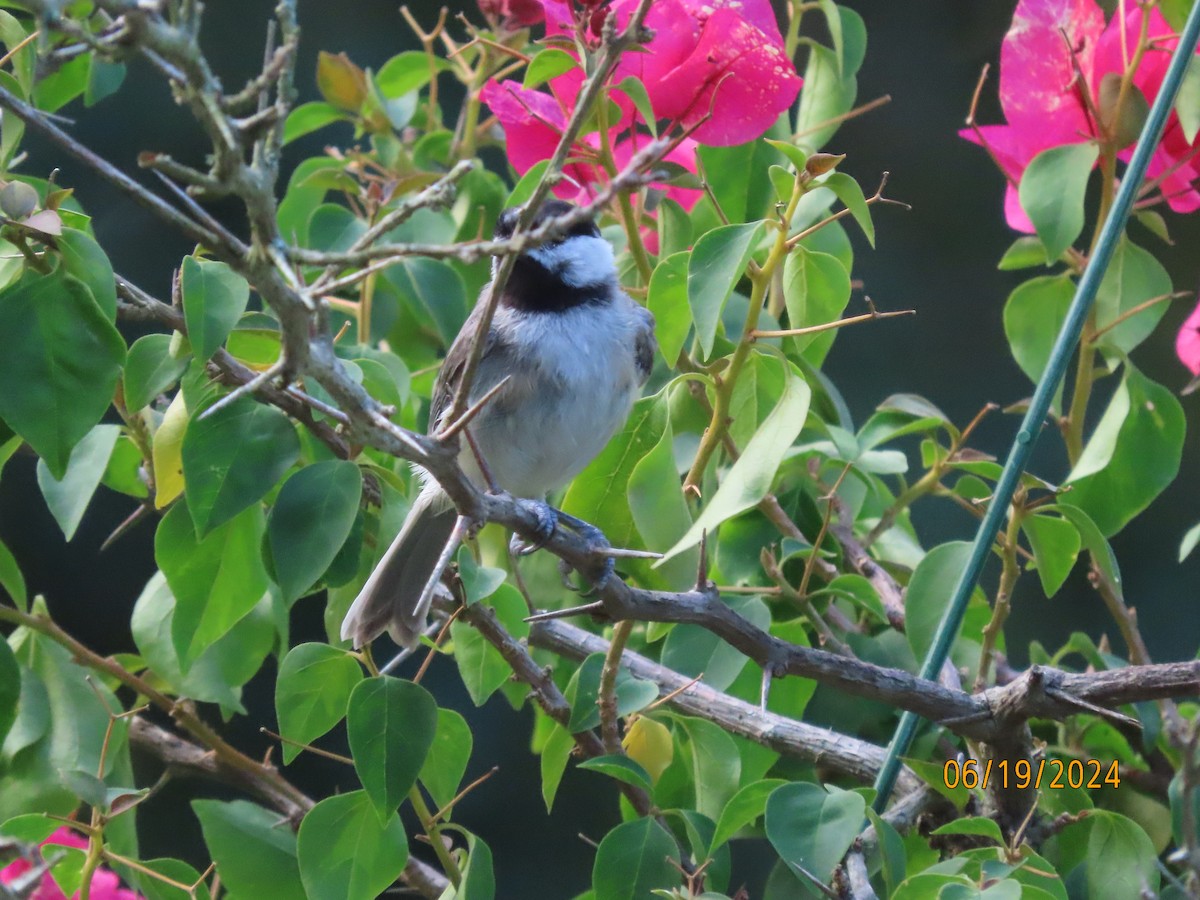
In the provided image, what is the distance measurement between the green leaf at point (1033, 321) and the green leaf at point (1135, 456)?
0.10 meters

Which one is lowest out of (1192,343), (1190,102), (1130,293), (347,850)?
(347,850)

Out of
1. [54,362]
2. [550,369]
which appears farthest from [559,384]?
[54,362]

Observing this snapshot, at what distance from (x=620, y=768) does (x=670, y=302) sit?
42 centimetres

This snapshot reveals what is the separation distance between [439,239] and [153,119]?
1.33 m

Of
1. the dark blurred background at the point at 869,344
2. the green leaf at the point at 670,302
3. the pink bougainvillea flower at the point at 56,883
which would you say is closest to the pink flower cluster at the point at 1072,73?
the green leaf at the point at 670,302

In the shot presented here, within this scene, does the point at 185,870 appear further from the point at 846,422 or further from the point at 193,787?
the point at 193,787

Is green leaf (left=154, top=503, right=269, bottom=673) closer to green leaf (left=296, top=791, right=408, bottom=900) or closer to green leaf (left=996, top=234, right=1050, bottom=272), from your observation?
green leaf (left=296, top=791, right=408, bottom=900)

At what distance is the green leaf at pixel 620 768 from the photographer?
1047 mm

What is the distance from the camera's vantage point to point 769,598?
4.50ft

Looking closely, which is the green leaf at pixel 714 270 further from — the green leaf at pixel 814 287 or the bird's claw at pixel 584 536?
the bird's claw at pixel 584 536

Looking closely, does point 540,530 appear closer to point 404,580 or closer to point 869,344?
point 404,580

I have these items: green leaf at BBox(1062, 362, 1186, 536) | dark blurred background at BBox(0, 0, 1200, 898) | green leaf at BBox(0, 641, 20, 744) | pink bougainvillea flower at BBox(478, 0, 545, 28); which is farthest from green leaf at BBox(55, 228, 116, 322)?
dark blurred background at BBox(0, 0, 1200, 898)

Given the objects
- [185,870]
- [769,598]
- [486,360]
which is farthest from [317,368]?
[486,360]

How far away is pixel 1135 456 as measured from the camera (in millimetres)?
1261
